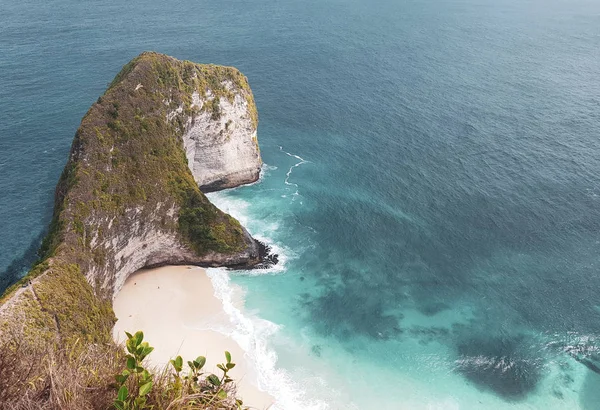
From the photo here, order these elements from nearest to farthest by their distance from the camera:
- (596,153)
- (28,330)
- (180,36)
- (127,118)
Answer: (28,330)
(127,118)
(596,153)
(180,36)

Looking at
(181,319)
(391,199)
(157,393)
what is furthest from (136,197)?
(157,393)

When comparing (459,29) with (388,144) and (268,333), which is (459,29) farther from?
(268,333)

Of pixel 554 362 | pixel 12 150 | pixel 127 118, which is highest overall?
pixel 127 118

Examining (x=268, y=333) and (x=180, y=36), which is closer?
(x=268, y=333)

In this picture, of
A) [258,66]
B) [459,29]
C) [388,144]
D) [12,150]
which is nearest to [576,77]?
[459,29]

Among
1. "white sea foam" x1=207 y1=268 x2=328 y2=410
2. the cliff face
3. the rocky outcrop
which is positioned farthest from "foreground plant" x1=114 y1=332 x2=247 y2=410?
the rocky outcrop

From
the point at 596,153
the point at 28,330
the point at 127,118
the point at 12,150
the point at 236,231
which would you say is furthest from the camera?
the point at 596,153

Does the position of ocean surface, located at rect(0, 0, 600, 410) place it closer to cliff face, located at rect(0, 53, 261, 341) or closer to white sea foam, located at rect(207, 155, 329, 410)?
white sea foam, located at rect(207, 155, 329, 410)
